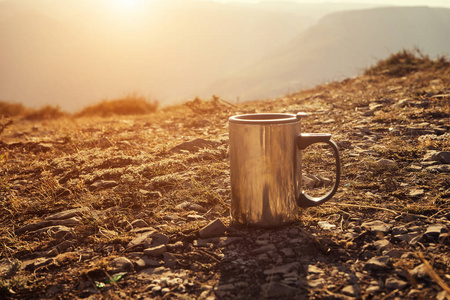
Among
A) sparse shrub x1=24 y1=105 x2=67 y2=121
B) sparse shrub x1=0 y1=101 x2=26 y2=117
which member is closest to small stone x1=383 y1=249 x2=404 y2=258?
sparse shrub x1=24 y1=105 x2=67 y2=121

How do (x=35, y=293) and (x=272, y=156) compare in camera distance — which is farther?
(x=272, y=156)

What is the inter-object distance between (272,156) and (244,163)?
195 millimetres

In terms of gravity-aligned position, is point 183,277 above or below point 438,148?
below

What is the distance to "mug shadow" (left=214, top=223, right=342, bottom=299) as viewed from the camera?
1996mm

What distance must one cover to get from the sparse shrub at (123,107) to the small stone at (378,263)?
1035 centimetres

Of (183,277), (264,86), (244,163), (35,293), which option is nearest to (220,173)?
(244,163)

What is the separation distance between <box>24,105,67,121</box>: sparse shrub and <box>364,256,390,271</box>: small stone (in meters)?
12.8

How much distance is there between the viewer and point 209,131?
647cm

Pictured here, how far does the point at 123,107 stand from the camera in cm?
1221

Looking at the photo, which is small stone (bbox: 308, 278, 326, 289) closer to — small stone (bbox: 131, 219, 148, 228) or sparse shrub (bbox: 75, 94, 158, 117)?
small stone (bbox: 131, 219, 148, 228)

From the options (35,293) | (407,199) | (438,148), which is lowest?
(35,293)

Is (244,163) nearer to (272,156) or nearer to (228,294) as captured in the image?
(272,156)

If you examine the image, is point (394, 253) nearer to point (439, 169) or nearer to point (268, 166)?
point (268, 166)

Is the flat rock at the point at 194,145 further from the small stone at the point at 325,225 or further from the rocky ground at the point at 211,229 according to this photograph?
the small stone at the point at 325,225
